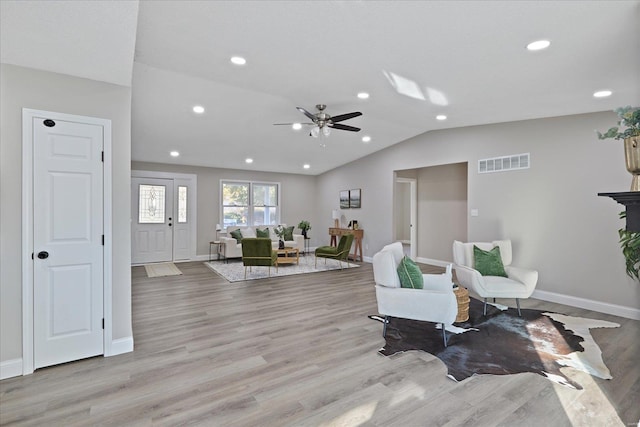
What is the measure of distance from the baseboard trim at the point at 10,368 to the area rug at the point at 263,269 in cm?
357

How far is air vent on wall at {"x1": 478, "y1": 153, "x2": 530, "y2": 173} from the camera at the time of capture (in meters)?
4.96

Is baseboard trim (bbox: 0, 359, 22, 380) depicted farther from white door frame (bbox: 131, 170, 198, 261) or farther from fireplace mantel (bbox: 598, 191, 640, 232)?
white door frame (bbox: 131, 170, 198, 261)

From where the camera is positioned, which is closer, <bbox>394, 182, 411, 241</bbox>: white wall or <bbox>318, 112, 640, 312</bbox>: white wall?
<bbox>318, 112, 640, 312</bbox>: white wall

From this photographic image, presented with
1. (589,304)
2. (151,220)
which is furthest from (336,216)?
(589,304)

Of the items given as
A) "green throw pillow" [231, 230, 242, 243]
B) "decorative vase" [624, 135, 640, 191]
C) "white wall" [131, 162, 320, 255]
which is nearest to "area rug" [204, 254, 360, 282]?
"green throw pillow" [231, 230, 242, 243]

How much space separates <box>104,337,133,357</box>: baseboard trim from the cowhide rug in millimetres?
2376

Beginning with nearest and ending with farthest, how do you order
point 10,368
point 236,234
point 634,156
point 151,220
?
point 634,156, point 10,368, point 151,220, point 236,234

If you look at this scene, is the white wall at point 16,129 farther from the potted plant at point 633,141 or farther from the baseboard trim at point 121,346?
the potted plant at point 633,141

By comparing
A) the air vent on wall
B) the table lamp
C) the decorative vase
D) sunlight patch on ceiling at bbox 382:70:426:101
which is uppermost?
sunlight patch on ceiling at bbox 382:70:426:101

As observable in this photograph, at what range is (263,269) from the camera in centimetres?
712

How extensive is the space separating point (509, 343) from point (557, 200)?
8.46ft

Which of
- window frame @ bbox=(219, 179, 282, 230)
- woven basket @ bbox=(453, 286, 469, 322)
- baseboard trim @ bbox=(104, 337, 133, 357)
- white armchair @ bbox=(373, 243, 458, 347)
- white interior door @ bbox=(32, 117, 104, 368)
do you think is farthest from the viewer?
window frame @ bbox=(219, 179, 282, 230)

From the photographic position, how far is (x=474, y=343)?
3.18 metres

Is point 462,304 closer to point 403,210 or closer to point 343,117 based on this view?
point 343,117
